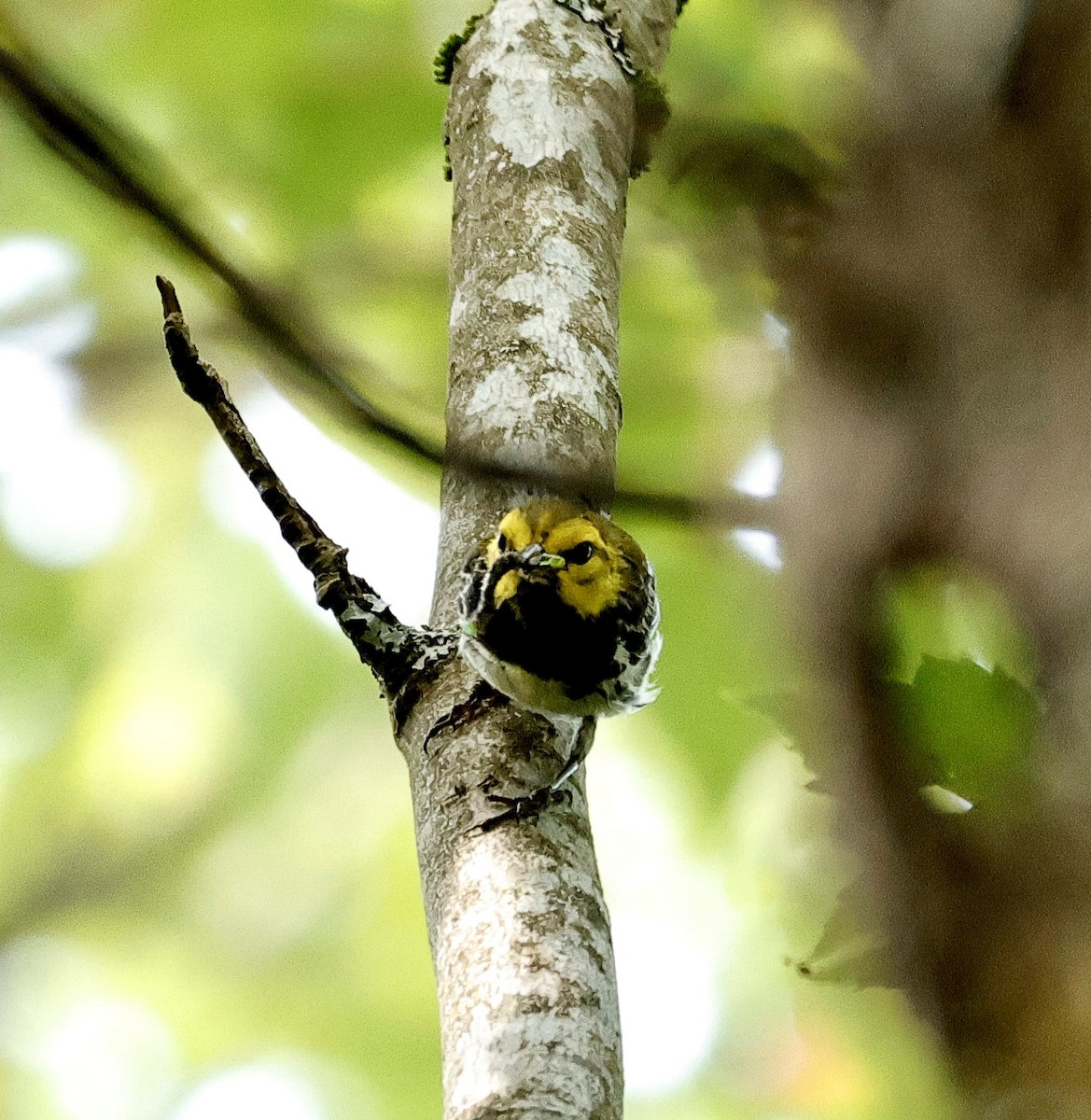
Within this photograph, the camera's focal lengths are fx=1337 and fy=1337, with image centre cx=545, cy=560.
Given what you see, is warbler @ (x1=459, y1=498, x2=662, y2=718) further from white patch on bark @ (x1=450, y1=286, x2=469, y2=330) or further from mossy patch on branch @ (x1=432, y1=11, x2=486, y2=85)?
mossy patch on branch @ (x1=432, y1=11, x2=486, y2=85)

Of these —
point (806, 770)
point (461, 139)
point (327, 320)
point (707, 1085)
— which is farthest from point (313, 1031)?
point (806, 770)

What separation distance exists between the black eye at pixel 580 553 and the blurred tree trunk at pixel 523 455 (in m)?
0.23

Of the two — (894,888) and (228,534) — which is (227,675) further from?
(894,888)

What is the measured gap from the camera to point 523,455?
2.00 m

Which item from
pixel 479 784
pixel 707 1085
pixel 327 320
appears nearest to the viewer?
pixel 327 320

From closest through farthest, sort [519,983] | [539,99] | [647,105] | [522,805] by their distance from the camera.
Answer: [519,983] < [522,805] < [539,99] < [647,105]

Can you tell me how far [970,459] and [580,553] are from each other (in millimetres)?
2031

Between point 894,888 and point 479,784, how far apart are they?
139 cm

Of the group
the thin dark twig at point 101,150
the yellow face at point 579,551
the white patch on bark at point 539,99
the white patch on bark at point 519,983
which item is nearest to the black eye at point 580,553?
the yellow face at point 579,551

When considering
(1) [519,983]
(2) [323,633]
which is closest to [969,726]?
(1) [519,983]

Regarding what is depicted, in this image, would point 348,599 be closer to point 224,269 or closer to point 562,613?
point 562,613

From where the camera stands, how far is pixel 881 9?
0.54 metres

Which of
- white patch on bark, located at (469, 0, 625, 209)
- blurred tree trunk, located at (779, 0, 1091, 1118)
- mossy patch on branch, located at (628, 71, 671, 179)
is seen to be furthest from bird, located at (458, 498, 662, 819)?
blurred tree trunk, located at (779, 0, 1091, 1118)

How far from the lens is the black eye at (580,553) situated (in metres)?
2.46
